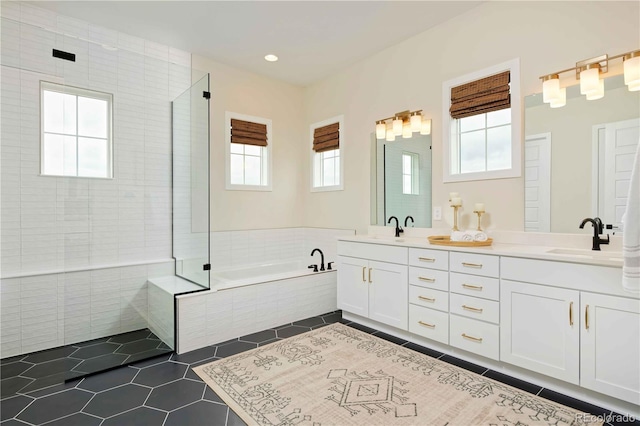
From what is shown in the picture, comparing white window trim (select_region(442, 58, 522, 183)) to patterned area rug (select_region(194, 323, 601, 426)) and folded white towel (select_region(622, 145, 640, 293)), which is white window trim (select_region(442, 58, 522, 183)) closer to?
folded white towel (select_region(622, 145, 640, 293))

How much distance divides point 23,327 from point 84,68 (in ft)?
7.07

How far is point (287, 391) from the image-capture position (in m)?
2.14

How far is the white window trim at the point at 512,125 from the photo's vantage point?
8.96 feet

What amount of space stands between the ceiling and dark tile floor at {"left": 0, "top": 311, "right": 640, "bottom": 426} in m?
3.00

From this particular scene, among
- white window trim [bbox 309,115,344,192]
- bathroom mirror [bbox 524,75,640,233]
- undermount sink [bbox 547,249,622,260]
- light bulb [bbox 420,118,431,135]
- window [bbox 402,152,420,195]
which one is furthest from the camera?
white window trim [bbox 309,115,344,192]

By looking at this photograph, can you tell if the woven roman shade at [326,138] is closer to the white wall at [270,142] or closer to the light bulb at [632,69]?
the white wall at [270,142]

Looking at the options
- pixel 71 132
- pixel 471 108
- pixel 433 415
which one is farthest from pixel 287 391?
pixel 471 108

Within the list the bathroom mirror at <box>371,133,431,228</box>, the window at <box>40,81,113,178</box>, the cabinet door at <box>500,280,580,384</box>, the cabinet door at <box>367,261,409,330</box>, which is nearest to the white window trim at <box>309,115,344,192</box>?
the bathroom mirror at <box>371,133,431,228</box>

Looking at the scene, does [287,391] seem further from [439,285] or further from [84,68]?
[84,68]

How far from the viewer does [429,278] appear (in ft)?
8.93

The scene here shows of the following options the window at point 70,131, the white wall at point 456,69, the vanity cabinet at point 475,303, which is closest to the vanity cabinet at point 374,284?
the vanity cabinet at point 475,303

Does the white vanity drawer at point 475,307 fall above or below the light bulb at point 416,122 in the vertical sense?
below

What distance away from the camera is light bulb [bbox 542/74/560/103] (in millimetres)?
2463

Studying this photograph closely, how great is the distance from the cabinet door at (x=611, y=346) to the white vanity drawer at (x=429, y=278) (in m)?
0.87
